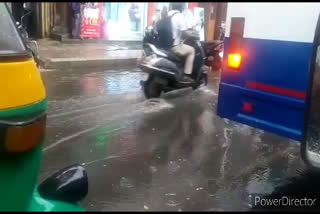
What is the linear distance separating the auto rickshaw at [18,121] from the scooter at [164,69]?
203 inches

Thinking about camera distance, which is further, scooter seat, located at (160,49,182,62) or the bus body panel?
scooter seat, located at (160,49,182,62)

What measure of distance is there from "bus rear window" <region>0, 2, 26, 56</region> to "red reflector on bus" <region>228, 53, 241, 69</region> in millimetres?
2497

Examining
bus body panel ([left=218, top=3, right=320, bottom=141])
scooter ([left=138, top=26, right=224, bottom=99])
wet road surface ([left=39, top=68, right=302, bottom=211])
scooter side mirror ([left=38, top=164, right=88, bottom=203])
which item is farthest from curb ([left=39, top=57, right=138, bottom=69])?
scooter side mirror ([left=38, top=164, right=88, bottom=203])

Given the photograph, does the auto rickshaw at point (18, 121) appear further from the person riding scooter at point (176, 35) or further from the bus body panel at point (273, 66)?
the person riding scooter at point (176, 35)

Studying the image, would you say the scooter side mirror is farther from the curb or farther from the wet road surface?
the curb

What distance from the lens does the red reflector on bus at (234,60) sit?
388 cm

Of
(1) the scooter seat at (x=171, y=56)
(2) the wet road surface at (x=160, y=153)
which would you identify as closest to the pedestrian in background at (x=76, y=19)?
(2) the wet road surface at (x=160, y=153)

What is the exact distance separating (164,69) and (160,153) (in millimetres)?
2706

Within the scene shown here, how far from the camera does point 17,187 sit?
1619 millimetres

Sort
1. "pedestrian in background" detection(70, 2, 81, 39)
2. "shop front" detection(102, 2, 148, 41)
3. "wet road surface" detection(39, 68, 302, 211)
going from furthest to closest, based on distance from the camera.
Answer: "shop front" detection(102, 2, 148, 41), "pedestrian in background" detection(70, 2, 81, 39), "wet road surface" detection(39, 68, 302, 211)

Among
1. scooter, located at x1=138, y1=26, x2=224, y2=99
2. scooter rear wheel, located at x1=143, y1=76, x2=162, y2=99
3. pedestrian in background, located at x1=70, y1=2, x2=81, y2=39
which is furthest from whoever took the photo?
pedestrian in background, located at x1=70, y1=2, x2=81, y2=39

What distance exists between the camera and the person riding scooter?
7184 mm

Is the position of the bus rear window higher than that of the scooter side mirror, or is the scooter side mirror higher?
the bus rear window

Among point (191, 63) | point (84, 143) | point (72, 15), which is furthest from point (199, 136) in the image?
point (72, 15)
